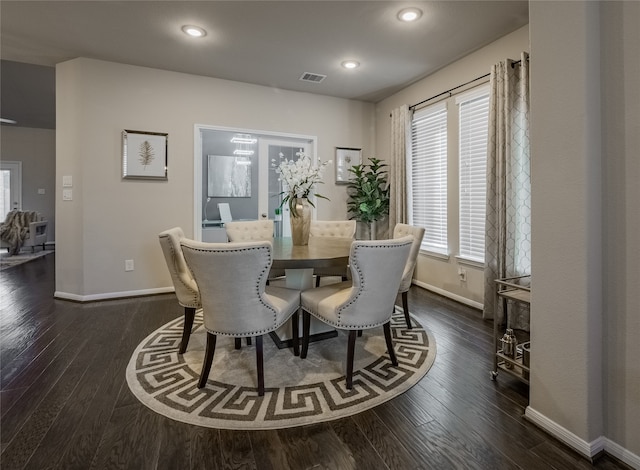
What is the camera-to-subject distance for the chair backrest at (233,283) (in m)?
Result: 1.69

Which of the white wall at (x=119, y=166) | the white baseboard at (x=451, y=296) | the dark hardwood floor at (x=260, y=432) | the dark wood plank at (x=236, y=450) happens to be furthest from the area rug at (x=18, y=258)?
the white baseboard at (x=451, y=296)

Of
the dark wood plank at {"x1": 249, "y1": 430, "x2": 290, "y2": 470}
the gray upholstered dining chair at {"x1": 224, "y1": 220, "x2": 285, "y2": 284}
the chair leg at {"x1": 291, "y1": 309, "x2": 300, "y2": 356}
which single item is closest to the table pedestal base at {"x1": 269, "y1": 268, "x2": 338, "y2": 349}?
the chair leg at {"x1": 291, "y1": 309, "x2": 300, "y2": 356}

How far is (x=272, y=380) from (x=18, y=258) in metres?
7.26

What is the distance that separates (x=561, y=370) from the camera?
1.52 m

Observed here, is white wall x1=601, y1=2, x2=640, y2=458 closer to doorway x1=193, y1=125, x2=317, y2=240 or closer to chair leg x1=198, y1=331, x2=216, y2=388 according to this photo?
chair leg x1=198, y1=331, x2=216, y2=388

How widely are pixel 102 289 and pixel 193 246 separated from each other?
9.62 feet

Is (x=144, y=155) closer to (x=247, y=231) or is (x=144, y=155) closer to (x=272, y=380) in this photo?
(x=247, y=231)

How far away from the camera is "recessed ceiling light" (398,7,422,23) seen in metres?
2.75

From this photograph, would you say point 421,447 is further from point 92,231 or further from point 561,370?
point 92,231

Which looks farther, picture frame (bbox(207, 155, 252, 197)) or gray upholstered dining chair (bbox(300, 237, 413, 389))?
picture frame (bbox(207, 155, 252, 197))

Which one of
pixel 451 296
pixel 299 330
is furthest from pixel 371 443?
pixel 451 296

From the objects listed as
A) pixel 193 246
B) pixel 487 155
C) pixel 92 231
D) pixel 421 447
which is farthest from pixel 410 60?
pixel 92 231

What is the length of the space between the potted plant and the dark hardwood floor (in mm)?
2631

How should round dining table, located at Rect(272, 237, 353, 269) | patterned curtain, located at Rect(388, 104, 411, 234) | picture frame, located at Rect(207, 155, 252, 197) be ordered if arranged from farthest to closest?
picture frame, located at Rect(207, 155, 252, 197), patterned curtain, located at Rect(388, 104, 411, 234), round dining table, located at Rect(272, 237, 353, 269)
